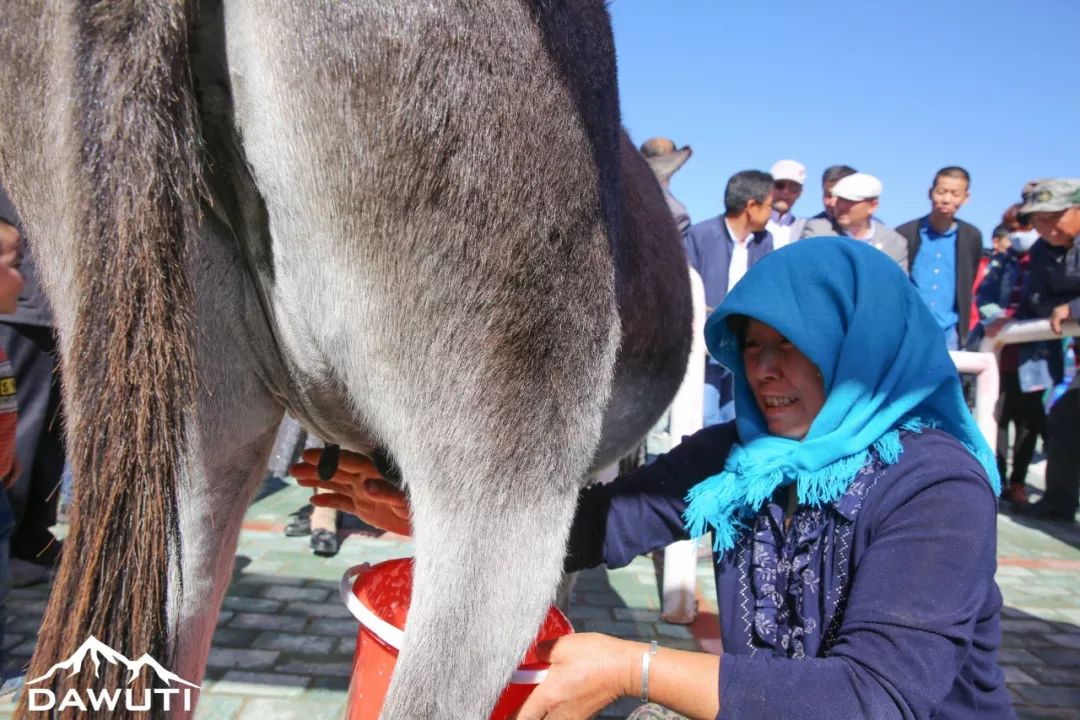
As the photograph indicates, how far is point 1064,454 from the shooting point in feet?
19.1

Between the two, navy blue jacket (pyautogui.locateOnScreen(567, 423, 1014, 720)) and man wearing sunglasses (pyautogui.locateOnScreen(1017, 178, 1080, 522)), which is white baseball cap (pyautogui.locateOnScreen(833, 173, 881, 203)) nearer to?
man wearing sunglasses (pyautogui.locateOnScreen(1017, 178, 1080, 522))

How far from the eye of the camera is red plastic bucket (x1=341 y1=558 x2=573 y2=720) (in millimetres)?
1479

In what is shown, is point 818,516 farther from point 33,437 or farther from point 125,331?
point 33,437

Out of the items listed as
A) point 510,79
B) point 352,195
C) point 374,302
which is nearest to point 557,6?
point 510,79

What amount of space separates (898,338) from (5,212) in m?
3.32

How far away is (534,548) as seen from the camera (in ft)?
4.35

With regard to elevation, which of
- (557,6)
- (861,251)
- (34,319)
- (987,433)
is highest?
(557,6)

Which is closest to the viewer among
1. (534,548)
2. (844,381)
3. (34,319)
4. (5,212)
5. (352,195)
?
(352,195)

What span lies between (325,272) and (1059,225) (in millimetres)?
5479

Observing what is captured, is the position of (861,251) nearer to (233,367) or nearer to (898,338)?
(898,338)

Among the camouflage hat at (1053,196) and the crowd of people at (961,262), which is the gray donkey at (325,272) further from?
the camouflage hat at (1053,196)

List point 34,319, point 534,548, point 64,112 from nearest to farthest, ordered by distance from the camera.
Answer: point 64,112 → point 534,548 → point 34,319

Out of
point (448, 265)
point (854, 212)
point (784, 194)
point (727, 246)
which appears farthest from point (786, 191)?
point (448, 265)

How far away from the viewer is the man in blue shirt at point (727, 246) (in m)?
4.61
